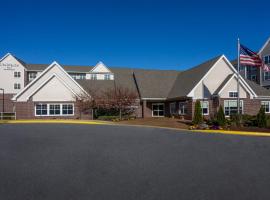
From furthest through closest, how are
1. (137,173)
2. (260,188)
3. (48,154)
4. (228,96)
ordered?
1. (228,96)
2. (48,154)
3. (137,173)
4. (260,188)

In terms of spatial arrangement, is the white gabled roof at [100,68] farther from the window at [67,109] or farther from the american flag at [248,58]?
the american flag at [248,58]

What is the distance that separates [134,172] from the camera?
7441 mm

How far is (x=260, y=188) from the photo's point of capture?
19.9ft

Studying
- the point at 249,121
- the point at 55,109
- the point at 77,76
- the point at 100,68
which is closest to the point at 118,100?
the point at 55,109

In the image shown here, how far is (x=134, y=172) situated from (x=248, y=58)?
18.7 m

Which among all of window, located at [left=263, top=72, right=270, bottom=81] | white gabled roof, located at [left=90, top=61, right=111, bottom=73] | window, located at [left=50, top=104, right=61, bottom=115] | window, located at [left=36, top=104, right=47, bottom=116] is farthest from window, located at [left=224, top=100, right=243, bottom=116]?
white gabled roof, located at [left=90, top=61, right=111, bottom=73]

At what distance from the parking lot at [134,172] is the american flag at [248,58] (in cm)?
1252

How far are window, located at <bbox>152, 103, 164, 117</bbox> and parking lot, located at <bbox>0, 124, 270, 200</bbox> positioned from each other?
24046 millimetres

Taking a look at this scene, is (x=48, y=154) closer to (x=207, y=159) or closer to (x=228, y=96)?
(x=207, y=159)

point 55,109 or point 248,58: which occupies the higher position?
point 248,58

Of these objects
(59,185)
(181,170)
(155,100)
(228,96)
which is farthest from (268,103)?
(59,185)

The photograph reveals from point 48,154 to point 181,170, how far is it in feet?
17.7

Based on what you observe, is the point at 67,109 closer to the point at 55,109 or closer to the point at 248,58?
the point at 55,109

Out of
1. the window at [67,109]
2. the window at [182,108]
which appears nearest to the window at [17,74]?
the window at [67,109]
